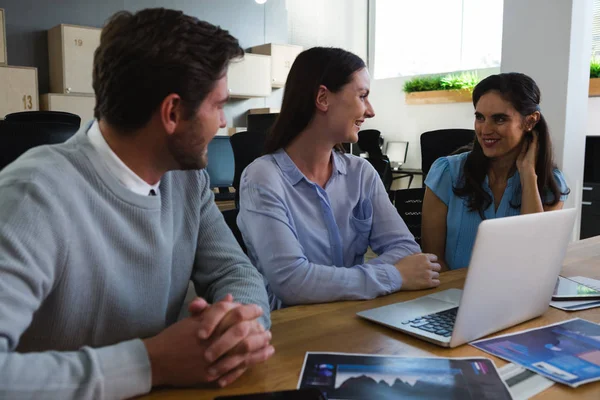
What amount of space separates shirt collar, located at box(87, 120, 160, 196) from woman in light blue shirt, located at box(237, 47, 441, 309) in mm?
481

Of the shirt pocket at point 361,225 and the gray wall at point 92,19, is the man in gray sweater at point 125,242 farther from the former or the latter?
the gray wall at point 92,19

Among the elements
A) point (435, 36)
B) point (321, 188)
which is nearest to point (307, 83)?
point (321, 188)

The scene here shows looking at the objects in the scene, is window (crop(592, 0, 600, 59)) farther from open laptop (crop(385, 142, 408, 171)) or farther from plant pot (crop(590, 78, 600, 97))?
open laptop (crop(385, 142, 408, 171))

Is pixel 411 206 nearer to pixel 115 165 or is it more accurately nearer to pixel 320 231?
pixel 320 231

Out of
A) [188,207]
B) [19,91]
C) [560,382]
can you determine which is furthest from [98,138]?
[19,91]

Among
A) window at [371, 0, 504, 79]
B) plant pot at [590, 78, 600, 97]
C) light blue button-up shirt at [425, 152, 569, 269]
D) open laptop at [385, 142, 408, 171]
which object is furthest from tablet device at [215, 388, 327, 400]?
open laptop at [385, 142, 408, 171]

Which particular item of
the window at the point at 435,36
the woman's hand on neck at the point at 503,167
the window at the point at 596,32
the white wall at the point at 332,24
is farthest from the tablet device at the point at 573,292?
the white wall at the point at 332,24

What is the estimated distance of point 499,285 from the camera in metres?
0.95

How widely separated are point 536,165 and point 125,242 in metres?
1.58

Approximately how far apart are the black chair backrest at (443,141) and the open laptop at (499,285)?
181 centimetres

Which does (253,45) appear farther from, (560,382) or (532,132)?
(560,382)

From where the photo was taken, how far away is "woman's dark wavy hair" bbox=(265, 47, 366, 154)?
1625 mm

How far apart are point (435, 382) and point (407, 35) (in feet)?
24.1

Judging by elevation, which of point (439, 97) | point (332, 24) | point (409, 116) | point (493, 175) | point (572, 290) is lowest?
point (572, 290)
